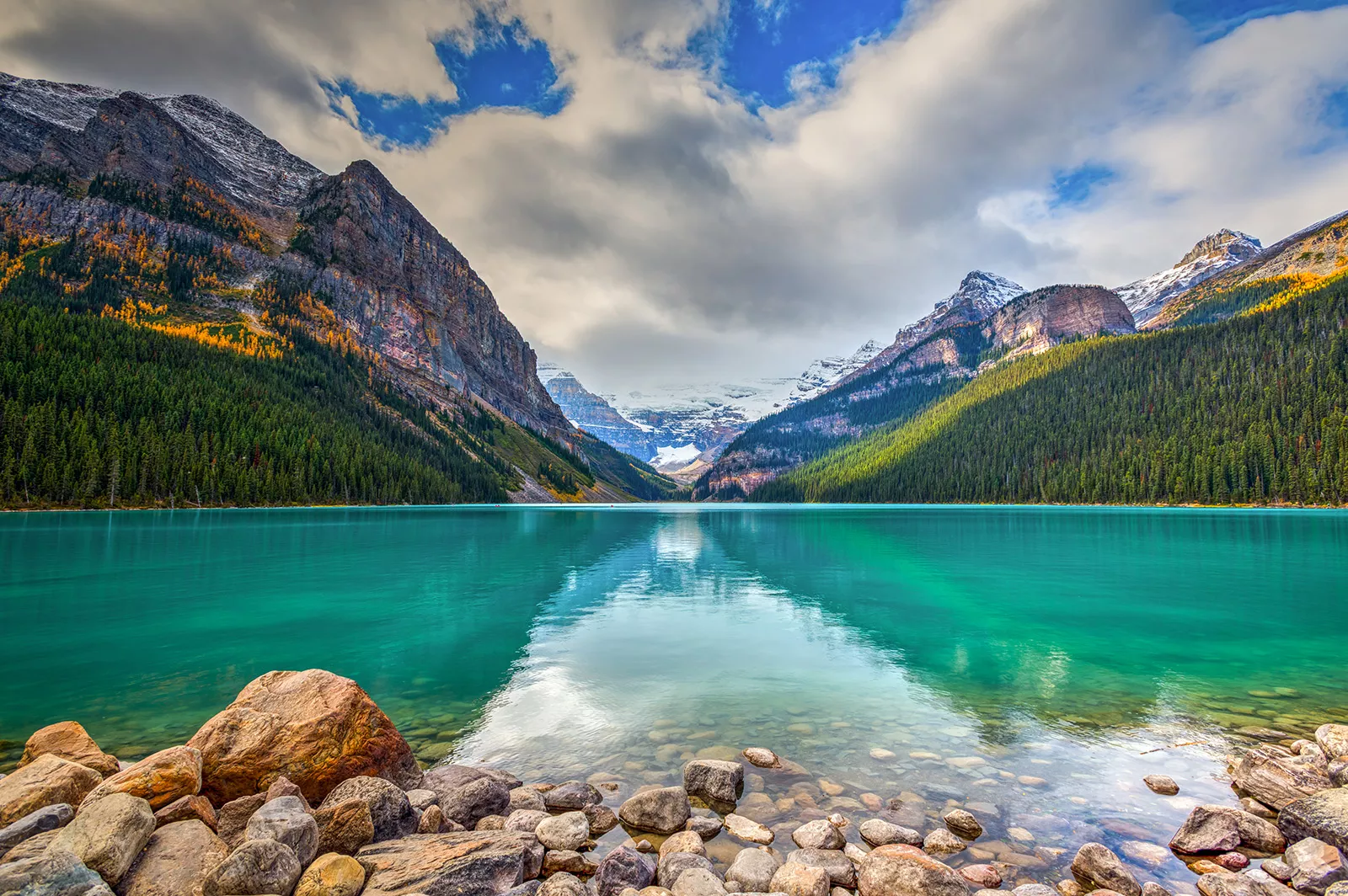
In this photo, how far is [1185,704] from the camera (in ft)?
47.8

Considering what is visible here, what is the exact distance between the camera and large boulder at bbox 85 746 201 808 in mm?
7352

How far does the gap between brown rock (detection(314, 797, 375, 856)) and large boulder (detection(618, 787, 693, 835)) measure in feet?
11.8

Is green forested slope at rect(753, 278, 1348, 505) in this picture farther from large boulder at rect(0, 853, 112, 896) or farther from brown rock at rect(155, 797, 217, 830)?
large boulder at rect(0, 853, 112, 896)

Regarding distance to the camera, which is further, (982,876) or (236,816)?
(236,816)

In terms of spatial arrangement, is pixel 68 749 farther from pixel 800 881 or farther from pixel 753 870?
pixel 800 881

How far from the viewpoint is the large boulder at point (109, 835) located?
6.05 metres

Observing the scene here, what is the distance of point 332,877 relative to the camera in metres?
6.23

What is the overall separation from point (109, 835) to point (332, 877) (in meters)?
2.41

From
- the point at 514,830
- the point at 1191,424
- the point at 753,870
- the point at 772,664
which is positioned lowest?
the point at 772,664

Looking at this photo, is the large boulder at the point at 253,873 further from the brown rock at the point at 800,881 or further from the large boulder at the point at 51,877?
the brown rock at the point at 800,881

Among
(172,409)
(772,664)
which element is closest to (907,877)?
(772,664)

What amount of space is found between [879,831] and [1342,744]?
31.1ft

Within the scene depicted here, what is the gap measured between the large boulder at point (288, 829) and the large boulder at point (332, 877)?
0.32 meters

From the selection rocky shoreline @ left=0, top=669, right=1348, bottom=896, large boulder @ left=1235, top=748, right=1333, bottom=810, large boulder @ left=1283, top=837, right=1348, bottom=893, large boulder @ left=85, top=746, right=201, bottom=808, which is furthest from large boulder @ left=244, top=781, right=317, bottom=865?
large boulder @ left=1235, top=748, right=1333, bottom=810
